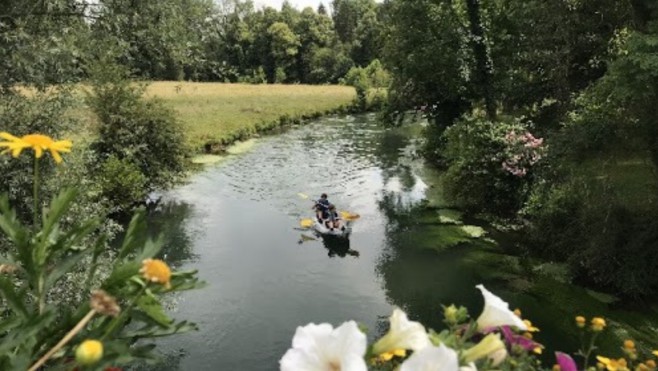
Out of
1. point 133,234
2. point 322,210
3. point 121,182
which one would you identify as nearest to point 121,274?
point 133,234

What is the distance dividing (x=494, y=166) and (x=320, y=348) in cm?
1675

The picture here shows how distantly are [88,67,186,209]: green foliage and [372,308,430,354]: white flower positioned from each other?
17.0m

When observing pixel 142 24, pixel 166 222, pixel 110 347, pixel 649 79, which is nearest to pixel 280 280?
pixel 166 222

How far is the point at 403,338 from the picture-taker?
65.1 inches

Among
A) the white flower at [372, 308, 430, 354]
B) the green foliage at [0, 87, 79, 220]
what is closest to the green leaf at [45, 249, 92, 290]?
the white flower at [372, 308, 430, 354]

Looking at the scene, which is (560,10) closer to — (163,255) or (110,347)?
(163,255)

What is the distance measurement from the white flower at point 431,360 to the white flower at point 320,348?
0.14 meters

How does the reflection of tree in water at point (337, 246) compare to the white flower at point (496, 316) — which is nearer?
the white flower at point (496, 316)

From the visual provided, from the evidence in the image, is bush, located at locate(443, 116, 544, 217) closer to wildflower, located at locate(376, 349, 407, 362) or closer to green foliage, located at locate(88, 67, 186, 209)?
green foliage, located at locate(88, 67, 186, 209)

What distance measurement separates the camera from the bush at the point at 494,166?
1659 centimetres

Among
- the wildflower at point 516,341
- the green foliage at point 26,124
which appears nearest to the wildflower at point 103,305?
the wildflower at point 516,341

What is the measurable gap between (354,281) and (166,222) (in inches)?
292

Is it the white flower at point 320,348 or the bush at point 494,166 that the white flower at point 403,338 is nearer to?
the white flower at point 320,348

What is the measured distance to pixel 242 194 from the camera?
2172cm
